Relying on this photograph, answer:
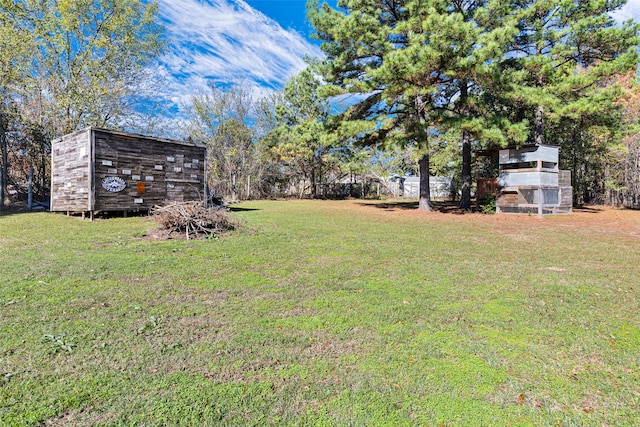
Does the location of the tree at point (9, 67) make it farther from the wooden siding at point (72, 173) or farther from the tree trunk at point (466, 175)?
the tree trunk at point (466, 175)

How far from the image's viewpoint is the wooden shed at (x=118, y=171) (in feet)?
32.6

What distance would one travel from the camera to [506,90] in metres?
12.1

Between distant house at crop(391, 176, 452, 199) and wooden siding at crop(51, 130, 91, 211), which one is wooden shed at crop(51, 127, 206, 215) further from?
distant house at crop(391, 176, 452, 199)

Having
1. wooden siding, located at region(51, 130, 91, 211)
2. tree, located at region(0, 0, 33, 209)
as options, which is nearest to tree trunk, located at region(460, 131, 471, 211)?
wooden siding, located at region(51, 130, 91, 211)

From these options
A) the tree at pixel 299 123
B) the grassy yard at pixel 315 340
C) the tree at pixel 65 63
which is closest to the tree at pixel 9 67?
the tree at pixel 65 63

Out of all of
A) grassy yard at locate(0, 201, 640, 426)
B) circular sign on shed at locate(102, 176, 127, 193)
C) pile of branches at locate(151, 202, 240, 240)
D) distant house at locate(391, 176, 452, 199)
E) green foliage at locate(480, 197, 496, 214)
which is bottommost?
grassy yard at locate(0, 201, 640, 426)

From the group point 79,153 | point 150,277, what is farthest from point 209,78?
point 150,277

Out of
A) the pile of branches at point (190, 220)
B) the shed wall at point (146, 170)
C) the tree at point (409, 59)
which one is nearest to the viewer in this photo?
the pile of branches at point (190, 220)

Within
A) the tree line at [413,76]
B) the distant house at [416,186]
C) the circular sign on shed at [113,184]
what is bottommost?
the circular sign on shed at [113,184]

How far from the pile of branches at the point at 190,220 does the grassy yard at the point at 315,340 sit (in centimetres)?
183

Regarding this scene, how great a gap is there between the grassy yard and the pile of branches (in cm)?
183

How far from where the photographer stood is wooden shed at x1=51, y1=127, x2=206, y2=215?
9922 mm

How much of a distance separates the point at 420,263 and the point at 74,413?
175 inches

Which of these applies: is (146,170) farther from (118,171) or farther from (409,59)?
(409,59)
